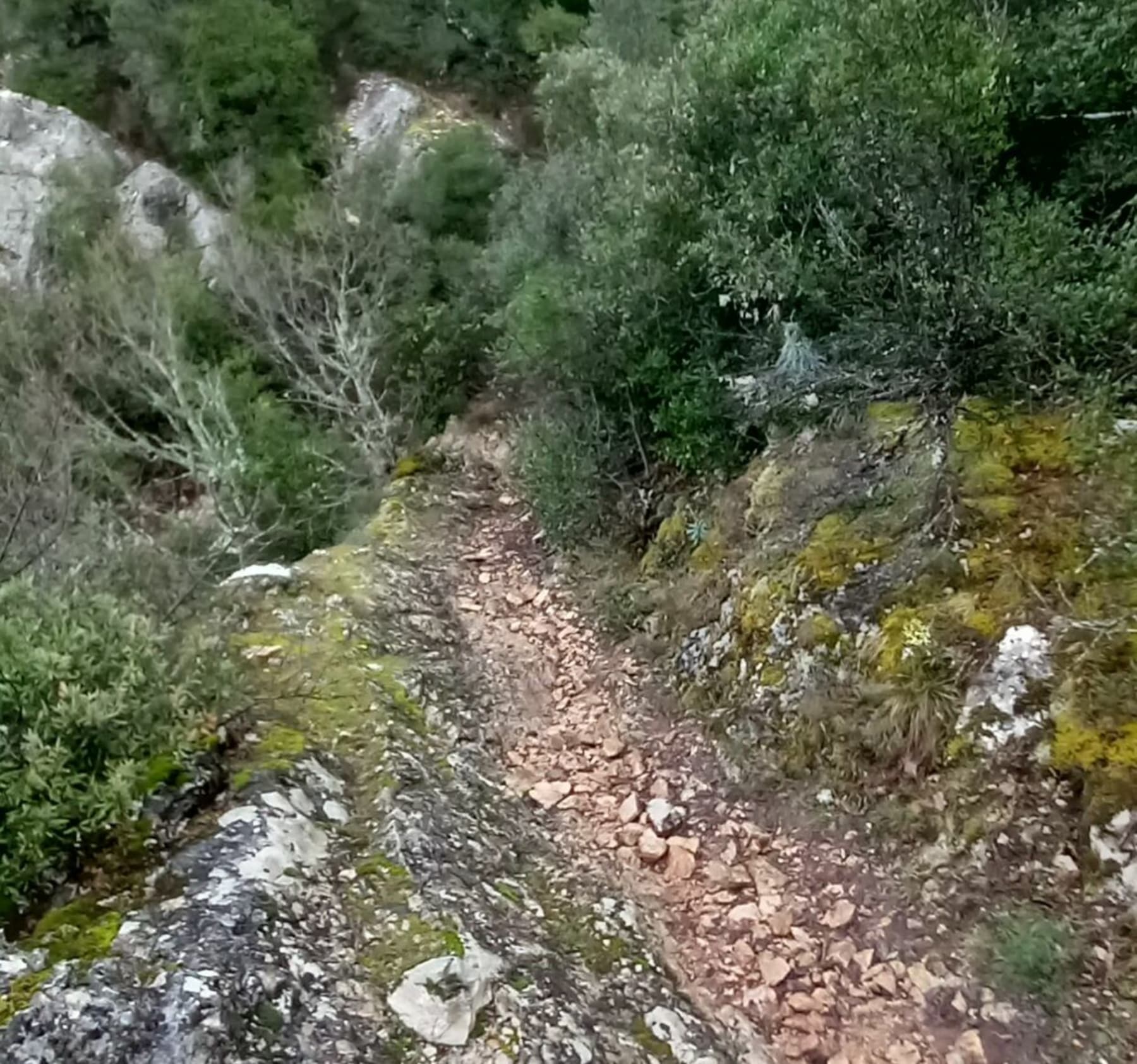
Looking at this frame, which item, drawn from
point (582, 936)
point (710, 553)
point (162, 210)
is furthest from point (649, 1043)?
point (162, 210)

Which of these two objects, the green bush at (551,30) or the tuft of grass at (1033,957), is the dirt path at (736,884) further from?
the green bush at (551,30)

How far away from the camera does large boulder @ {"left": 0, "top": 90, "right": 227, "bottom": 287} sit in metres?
22.5

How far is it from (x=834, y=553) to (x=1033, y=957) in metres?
3.03

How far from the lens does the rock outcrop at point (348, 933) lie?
4.18 meters

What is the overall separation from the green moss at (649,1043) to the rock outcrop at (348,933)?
0.01 metres

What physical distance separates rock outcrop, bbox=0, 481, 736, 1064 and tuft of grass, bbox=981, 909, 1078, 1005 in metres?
1.43

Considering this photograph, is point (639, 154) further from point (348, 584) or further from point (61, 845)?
point (61, 845)

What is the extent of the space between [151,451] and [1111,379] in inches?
572

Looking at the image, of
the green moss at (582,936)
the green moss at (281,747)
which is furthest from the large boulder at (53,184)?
the green moss at (582,936)

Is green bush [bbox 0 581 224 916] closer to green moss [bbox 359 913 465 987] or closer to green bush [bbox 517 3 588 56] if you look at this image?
green moss [bbox 359 913 465 987]

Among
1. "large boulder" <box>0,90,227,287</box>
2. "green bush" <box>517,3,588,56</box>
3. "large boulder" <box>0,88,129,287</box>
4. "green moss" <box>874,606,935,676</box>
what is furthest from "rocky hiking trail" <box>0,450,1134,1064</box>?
"large boulder" <box>0,88,129,287</box>

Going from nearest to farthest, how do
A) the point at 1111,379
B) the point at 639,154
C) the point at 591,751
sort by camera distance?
the point at 1111,379
the point at 591,751
the point at 639,154

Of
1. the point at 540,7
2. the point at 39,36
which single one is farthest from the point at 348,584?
the point at 39,36

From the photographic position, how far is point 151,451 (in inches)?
643
